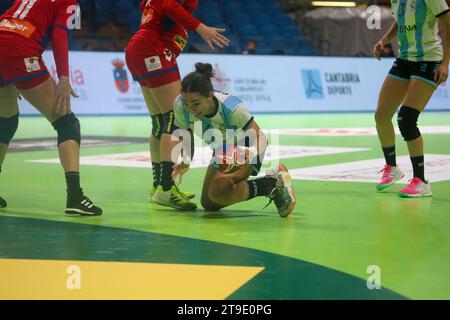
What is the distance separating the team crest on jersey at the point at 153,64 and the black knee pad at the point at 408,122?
6.70 feet

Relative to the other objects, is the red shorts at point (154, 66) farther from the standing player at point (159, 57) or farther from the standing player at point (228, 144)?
the standing player at point (228, 144)

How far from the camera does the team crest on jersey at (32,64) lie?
18.9ft

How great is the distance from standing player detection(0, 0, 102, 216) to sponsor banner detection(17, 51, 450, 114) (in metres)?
10.4

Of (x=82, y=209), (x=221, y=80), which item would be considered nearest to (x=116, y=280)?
(x=82, y=209)

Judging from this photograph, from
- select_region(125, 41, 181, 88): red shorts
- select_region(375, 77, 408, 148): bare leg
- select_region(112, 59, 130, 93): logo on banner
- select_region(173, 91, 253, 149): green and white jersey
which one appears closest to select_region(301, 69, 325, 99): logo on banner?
select_region(112, 59, 130, 93): logo on banner

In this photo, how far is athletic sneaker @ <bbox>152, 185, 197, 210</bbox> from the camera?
6.20 m

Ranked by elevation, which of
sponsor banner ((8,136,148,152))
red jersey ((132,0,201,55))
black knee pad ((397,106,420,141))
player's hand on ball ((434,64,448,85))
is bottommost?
sponsor banner ((8,136,148,152))

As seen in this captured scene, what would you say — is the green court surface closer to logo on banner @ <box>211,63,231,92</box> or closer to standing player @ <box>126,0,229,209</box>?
standing player @ <box>126,0,229,209</box>

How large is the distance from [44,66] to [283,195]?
1893mm

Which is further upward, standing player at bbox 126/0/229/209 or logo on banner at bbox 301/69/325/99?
standing player at bbox 126/0/229/209

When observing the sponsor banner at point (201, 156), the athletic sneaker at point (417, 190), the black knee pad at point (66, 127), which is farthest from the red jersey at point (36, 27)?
the sponsor banner at point (201, 156)

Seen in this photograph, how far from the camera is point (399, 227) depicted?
212 inches

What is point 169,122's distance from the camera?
6387 millimetres
